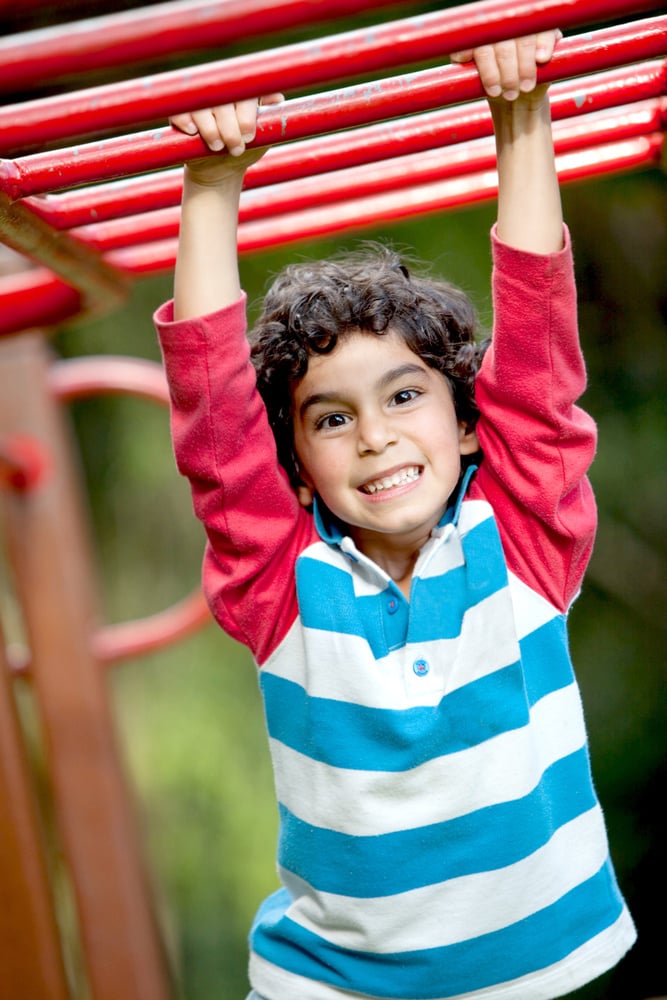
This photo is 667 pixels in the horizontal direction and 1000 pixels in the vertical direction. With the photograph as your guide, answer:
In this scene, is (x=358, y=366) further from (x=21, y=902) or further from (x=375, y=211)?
(x=21, y=902)

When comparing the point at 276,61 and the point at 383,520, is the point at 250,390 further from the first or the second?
the point at 276,61

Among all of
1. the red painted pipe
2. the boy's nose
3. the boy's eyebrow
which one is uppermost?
the red painted pipe

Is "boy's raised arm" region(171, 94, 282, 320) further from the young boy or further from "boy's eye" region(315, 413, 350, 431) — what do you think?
"boy's eye" region(315, 413, 350, 431)

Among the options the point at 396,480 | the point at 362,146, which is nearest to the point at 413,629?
the point at 396,480

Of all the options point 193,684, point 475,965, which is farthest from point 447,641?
point 193,684

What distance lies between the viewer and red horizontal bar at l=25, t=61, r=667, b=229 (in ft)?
2.61

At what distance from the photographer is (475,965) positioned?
0.87m

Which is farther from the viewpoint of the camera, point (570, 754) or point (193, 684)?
point (193, 684)

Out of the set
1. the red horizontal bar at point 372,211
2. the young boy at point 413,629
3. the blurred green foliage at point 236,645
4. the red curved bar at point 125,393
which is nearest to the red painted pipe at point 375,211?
the red horizontal bar at point 372,211

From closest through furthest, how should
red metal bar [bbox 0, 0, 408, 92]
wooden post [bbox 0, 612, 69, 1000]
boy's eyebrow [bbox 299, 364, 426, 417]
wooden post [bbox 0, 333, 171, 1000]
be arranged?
1. red metal bar [bbox 0, 0, 408, 92]
2. boy's eyebrow [bbox 299, 364, 426, 417]
3. wooden post [bbox 0, 612, 69, 1000]
4. wooden post [bbox 0, 333, 171, 1000]

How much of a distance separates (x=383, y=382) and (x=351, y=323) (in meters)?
0.06

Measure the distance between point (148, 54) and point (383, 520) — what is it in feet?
1.34

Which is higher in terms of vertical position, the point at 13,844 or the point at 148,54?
the point at 148,54

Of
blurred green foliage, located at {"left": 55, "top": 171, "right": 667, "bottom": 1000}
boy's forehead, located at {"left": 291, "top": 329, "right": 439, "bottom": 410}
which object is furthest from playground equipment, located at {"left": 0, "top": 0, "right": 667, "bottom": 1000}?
blurred green foliage, located at {"left": 55, "top": 171, "right": 667, "bottom": 1000}
